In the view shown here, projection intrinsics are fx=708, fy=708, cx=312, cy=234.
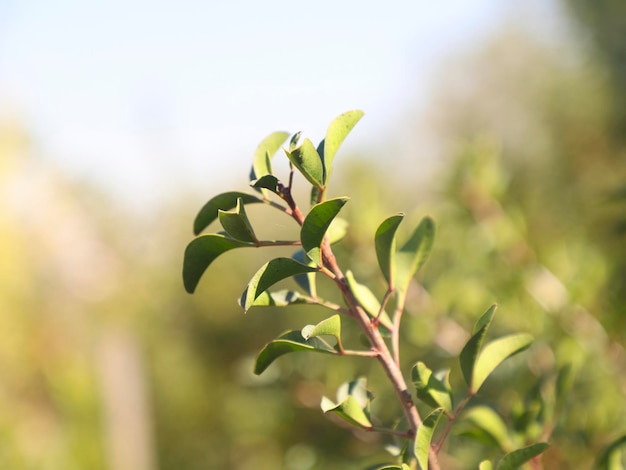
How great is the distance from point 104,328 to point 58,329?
4.44m

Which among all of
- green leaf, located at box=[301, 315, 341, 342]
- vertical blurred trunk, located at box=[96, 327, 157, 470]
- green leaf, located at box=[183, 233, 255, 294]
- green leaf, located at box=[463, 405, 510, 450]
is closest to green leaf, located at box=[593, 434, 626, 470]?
green leaf, located at box=[463, 405, 510, 450]

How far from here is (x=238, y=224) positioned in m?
0.56

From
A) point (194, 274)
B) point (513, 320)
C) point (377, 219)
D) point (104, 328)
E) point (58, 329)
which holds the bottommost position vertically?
point (58, 329)

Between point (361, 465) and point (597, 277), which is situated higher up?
point (597, 277)

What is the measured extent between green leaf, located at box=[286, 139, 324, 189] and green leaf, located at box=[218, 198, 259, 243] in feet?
0.19

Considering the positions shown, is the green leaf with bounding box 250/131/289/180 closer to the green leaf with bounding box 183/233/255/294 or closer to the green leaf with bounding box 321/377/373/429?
the green leaf with bounding box 183/233/255/294

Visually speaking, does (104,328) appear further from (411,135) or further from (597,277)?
(411,135)

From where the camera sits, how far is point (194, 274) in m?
0.60

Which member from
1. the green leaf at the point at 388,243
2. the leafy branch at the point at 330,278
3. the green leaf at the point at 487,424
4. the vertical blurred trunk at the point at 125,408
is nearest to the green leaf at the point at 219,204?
the leafy branch at the point at 330,278

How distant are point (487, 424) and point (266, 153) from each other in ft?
1.24

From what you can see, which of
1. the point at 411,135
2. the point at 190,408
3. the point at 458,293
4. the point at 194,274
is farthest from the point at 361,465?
the point at 411,135

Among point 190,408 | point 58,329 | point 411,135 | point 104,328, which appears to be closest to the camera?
point 190,408

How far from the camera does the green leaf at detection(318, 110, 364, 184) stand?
58 cm

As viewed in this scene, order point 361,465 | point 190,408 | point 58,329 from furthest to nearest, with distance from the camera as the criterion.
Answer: point 58,329 → point 190,408 → point 361,465
